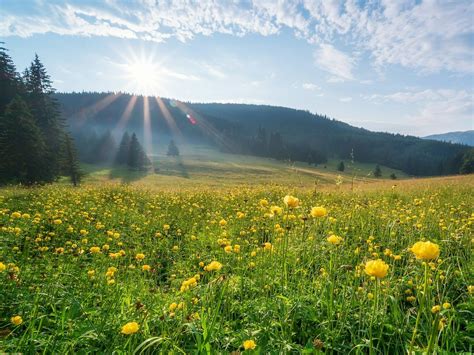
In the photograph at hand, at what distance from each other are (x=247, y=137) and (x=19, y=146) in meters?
96.1

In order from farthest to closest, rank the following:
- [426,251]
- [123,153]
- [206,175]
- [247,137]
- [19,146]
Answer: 1. [247,137]
2. [123,153]
3. [206,175]
4. [19,146]
5. [426,251]

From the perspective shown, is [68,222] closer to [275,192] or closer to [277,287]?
[277,287]

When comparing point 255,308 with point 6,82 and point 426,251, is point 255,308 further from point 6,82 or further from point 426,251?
point 6,82

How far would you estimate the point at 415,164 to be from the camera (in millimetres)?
103000

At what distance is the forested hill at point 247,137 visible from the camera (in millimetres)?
101000

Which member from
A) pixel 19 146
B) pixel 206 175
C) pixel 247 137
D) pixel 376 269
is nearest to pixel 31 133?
pixel 19 146

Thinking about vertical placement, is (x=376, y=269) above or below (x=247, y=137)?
below

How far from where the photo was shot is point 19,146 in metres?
23.0

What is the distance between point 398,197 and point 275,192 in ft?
17.2

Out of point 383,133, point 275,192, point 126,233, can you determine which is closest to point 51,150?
point 275,192

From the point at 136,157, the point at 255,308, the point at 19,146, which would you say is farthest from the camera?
the point at 136,157

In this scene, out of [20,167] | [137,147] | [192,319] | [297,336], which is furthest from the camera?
[137,147]

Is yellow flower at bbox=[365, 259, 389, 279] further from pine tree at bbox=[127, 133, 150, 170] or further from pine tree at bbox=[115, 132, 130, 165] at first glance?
pine tree at bbox=[115, 132, 130, 165]

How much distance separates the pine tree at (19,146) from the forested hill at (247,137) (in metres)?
55.0
